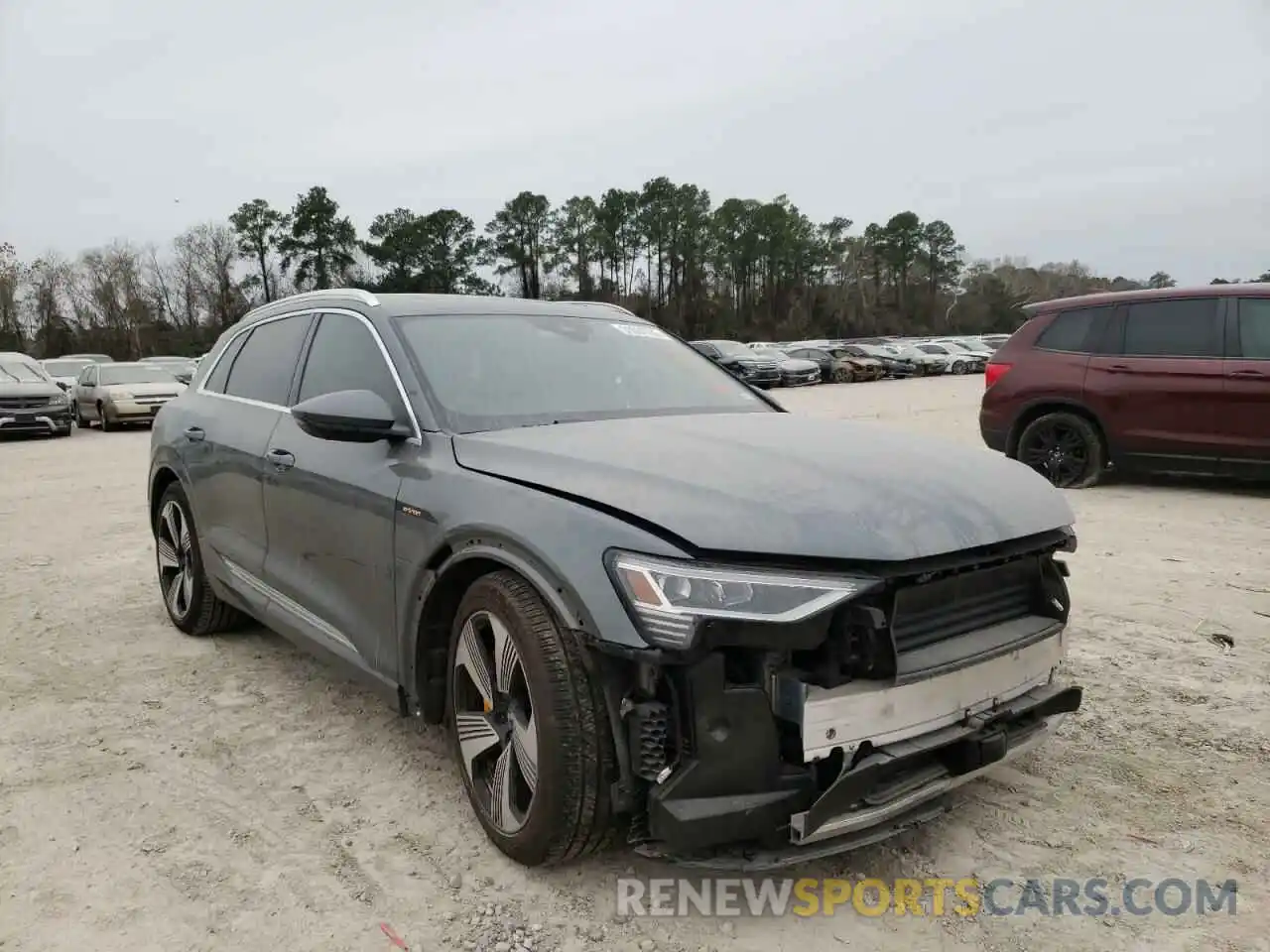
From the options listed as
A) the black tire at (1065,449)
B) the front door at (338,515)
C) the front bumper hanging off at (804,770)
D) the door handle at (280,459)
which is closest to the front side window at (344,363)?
the front door at (338,515)

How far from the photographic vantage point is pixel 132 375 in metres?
19.6

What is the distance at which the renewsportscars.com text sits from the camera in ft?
7.95

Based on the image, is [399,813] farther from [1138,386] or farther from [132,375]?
[132,375]

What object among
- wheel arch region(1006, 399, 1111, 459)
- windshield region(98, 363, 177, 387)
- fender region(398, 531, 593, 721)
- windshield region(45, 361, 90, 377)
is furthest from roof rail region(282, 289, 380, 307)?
windshield region(45, 361, 90, 377)

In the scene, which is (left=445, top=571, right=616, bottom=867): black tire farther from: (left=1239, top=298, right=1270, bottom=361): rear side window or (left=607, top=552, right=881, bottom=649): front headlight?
(left=1239, top=298, right=1270, bottom=361): rear side window

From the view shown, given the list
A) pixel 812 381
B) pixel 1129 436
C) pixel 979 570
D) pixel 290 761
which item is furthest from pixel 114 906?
pixel 812 381

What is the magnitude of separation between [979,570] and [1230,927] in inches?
42.5

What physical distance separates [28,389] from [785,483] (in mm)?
19202

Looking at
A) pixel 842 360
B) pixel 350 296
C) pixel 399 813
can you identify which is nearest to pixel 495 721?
pixel 399 813

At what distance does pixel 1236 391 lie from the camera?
7465 mm

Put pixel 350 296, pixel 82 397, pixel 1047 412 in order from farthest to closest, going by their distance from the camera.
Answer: pixel 82 397, pixel 1047 412, pixel 350 296

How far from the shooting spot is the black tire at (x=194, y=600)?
4582mm

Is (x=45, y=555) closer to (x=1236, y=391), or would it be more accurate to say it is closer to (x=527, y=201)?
(x=1236, y=391)

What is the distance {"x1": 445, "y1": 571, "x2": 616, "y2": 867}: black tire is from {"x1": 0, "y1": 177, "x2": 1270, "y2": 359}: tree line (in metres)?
49.1
